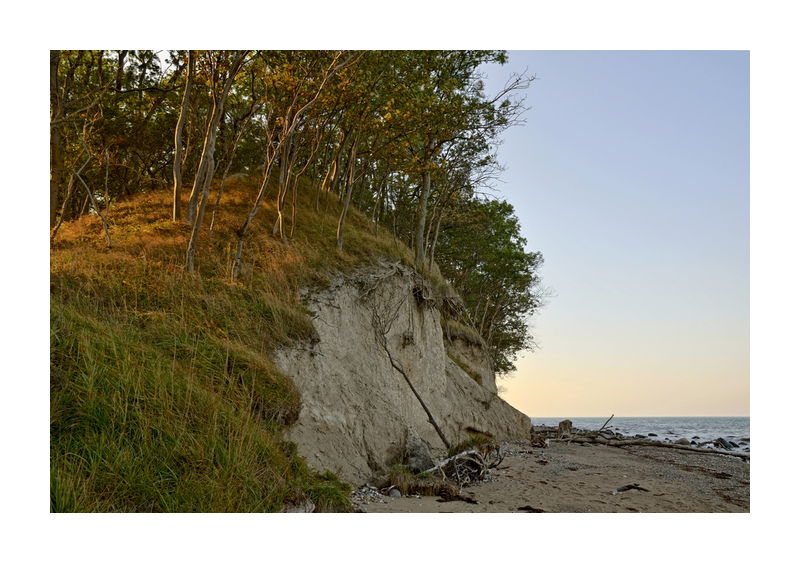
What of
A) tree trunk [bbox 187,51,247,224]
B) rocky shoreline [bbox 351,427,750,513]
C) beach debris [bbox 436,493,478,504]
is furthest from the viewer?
tree trunk [bbox 187,51,247,224]

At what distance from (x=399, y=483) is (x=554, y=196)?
6463 mm

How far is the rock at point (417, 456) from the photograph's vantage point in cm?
890

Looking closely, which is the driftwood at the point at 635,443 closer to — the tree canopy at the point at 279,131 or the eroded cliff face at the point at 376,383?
the eroded cliff face at the point at 376,383

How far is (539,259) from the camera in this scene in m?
29.6

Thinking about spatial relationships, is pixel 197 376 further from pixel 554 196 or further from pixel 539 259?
pixel 539 259

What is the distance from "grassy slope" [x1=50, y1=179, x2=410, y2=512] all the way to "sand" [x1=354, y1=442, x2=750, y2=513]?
176cm

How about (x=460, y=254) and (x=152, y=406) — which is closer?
(x=152, y=406)

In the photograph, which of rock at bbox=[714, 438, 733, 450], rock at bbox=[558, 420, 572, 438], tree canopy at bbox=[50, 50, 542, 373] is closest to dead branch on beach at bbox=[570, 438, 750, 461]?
rock at bbox=[558, 420, 572, 438]

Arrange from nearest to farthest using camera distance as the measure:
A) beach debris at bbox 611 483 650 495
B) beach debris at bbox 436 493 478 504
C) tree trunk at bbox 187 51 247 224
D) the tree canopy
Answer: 1. beach debris at bbox 436 493 478 504
2. beach debris at bbox 611 483 650 495
3. tree trunk at bbox 187 51 247 224
4. the tree canopy

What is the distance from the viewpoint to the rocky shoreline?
741 centimetres

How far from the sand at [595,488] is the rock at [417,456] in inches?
34.5

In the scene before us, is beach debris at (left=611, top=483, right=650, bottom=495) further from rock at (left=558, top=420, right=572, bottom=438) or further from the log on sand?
rock at (left=558, top=420, right=572, bottom=438)

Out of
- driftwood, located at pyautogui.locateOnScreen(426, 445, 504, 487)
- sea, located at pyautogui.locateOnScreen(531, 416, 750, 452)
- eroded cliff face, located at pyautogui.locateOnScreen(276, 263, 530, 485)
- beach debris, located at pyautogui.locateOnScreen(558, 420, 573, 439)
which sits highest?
eroded cliff face, located at pyautogui.locateOnScreen(276, 263, 530, 485)
